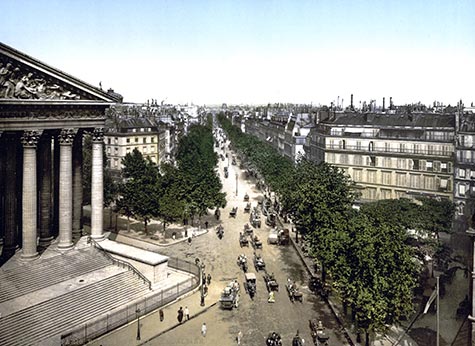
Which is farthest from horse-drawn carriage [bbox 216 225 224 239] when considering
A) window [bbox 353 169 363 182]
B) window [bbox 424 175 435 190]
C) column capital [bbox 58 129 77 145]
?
window [bbox 424 175 435 190]

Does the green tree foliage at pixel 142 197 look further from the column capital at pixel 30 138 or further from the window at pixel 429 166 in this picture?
the window at pixel 429 166

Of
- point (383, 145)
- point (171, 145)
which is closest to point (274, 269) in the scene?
point (383, 145)

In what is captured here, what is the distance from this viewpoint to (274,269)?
4206 centimetres

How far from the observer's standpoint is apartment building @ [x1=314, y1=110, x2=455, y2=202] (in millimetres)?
59906

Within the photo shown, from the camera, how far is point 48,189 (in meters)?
38.7

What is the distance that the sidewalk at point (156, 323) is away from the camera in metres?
28.5

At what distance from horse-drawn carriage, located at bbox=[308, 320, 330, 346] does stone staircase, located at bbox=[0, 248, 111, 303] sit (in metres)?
17.0

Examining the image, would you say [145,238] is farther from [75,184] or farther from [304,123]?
[304,123]

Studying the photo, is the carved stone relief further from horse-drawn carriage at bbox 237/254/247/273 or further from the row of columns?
horse-drawn carriage at bbox 237/254/247/273

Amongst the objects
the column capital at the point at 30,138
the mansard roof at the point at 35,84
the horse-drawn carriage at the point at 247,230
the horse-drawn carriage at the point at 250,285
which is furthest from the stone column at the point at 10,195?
the horse-drawn carriage at the point at 247,230

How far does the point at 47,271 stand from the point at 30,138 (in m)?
9.65

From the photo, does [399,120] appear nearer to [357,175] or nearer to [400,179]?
[357,175]

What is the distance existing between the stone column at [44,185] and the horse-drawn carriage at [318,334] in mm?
22510

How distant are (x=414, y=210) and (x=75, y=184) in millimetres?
32049
